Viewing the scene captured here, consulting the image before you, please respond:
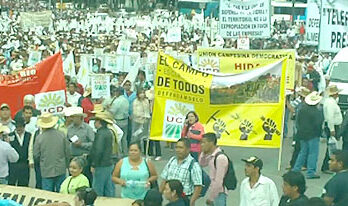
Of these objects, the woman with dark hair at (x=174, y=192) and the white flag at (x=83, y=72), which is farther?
the white flag at (x=83, y=72)

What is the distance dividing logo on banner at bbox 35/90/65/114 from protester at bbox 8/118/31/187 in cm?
145

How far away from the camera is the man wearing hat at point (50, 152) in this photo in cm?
1248

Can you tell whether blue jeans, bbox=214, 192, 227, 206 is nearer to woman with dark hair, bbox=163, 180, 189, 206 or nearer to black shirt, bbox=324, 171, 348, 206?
woman with dark hair, bbox=163, 180, 189, 206

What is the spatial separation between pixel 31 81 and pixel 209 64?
3115 mm

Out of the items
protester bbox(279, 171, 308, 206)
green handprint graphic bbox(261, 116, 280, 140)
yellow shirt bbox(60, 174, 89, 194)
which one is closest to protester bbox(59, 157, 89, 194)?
yellow shirt bbox(60, 174, 89, 194)

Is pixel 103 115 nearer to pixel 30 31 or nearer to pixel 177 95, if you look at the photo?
pixel 177 95

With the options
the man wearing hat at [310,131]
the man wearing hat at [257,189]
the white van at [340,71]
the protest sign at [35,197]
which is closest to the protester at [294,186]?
the man wearing hat at [257,189]

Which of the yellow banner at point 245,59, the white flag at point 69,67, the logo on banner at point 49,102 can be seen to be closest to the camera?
the logo on banner at point 49,102

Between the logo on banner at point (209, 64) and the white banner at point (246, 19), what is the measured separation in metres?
3.17

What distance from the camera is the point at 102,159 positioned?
12.5 metres

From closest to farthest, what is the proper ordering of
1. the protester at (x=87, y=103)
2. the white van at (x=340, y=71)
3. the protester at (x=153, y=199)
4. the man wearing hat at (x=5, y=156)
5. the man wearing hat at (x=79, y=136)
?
the protester at (x=153, y=199) → the man wearing hat at (x=5, y=156) → the man wearing hat at (x=79, y=136) → the protester at (x=87, y=103) → the white van at (x=340, y=71)

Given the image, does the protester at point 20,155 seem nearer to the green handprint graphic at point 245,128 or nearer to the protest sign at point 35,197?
the protest sign at point 35,197

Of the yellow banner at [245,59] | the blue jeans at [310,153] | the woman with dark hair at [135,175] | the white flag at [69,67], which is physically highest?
the yellow banner at [245,59]

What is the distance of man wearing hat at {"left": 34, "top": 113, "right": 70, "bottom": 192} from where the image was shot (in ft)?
40.9
